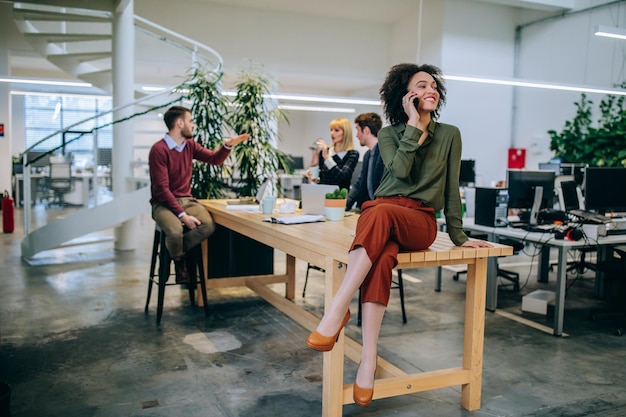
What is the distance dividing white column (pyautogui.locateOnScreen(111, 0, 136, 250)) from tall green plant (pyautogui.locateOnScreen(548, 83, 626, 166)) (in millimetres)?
6580

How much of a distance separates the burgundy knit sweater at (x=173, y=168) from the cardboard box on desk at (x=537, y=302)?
2.80 m

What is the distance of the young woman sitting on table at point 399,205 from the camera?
2.27 meters

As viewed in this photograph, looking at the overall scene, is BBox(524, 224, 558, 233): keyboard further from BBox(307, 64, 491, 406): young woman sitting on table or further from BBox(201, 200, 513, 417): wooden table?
BBox(307, 64, 491, 406): young woman sitting on table

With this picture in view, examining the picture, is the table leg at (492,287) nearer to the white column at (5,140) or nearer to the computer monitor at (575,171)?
the computer monitor at (575,171)

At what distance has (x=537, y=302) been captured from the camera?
453 centimetres

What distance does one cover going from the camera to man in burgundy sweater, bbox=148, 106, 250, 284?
158 inches

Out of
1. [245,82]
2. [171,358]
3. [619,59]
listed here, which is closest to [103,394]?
[171,358]

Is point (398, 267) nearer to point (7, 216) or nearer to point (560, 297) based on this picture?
point (560, 297)

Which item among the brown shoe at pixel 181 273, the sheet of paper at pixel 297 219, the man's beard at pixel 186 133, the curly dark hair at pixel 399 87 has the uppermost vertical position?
the curly dark hair at pixel 399 87

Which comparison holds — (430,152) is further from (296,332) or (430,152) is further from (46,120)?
(46,120)

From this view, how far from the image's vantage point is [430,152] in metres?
2.53

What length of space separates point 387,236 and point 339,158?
2159 mm

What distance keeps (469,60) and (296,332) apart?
297 inches

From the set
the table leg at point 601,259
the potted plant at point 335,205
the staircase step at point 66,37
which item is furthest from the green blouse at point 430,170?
the staircase step at point 66,37
